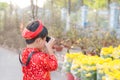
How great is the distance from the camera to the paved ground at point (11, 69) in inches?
349

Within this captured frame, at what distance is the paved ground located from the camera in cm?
886

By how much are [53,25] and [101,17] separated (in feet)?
15.5

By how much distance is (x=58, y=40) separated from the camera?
1308 centimetres

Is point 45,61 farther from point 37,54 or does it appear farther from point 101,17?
point 101,17

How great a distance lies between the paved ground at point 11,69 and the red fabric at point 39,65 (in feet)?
15.7

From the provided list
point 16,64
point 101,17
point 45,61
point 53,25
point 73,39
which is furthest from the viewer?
point 101,17

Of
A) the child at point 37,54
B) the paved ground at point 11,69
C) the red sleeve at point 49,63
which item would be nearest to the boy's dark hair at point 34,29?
the child at point 37,54

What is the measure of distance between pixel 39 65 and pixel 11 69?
6.82m

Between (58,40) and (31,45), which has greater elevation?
(31,45)

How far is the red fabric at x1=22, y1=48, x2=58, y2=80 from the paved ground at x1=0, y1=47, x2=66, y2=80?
188 inches

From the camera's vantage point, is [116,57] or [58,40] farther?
[58,40]

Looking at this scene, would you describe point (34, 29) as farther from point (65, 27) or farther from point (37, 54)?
point (65, 27)

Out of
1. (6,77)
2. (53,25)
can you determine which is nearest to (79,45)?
(6,77)

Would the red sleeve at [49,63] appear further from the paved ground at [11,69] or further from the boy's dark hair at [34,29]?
the paved ground at [11,69]
